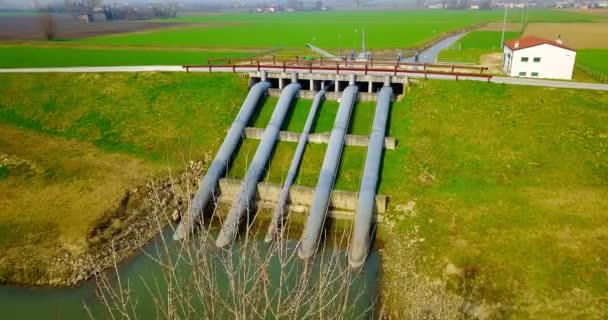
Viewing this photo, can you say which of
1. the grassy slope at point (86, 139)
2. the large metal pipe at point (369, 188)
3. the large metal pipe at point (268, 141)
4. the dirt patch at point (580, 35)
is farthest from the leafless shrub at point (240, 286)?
the dirt patch at point (580, 35)

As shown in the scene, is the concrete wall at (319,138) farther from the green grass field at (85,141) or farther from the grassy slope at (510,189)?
the green grass field at (85,141)

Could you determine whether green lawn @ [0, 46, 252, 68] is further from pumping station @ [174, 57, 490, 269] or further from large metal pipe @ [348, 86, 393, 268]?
large metal pipe @ [348, 86, 393, 268]

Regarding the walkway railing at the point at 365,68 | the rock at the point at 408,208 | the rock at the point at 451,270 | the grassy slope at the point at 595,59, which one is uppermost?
the walkway railing at the point at 365,68

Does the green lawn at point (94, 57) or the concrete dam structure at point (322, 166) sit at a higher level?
the green lawn at point (94, 57)

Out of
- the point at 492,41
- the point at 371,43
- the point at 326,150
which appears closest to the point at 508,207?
the point at 326,150

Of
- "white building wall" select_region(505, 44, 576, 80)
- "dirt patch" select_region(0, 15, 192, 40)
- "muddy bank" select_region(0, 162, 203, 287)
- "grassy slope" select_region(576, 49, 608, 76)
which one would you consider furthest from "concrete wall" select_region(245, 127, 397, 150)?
"dirt patch" select_region(0, 15, 192, 40)

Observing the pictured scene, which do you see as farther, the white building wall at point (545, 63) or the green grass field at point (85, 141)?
the white building wall at point (545, 63)

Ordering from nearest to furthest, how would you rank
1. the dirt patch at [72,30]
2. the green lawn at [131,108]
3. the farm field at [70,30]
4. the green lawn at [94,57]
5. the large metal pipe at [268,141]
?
the large metal pipe at [268,141] → the green lawn at [131,108] → the green lawn at [94,57] → the farm field at [70,30] → the dirt patch at [72,30]
